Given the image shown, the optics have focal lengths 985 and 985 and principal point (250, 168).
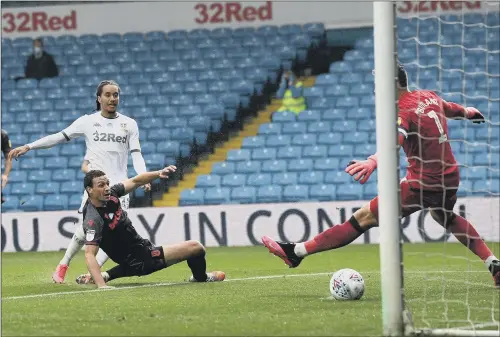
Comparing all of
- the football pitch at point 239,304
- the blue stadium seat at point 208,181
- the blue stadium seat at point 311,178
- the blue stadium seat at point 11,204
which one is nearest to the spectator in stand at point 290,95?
the blue stadium seat at point 311,178

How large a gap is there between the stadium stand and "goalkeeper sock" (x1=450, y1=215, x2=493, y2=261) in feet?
27.6

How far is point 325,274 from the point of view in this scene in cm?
954

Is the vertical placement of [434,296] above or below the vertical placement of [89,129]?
below

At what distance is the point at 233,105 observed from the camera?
19844mm

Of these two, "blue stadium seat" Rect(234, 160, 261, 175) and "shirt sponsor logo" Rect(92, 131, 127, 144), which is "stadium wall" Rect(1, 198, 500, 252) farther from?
"shirt sponsor logo" Rect(92, 131, 127, 144)

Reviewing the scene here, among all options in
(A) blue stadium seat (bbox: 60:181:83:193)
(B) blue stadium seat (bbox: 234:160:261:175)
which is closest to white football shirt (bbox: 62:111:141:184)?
(B) blue stadium seat (bbox: 234:160:261:175)

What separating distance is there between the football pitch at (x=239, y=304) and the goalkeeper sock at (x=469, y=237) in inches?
10.5

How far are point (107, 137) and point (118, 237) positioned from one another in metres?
1.48

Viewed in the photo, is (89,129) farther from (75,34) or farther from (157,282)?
(75,34)

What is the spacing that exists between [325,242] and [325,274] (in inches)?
78.9

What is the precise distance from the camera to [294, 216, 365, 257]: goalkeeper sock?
24.7 feet

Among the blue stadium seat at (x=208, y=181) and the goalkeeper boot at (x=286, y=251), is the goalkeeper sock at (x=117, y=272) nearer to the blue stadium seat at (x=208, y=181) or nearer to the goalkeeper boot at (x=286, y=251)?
the goalkeeper boot at (x=286, y=251)

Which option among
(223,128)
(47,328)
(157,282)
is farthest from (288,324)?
(223,128)

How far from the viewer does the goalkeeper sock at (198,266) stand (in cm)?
856
